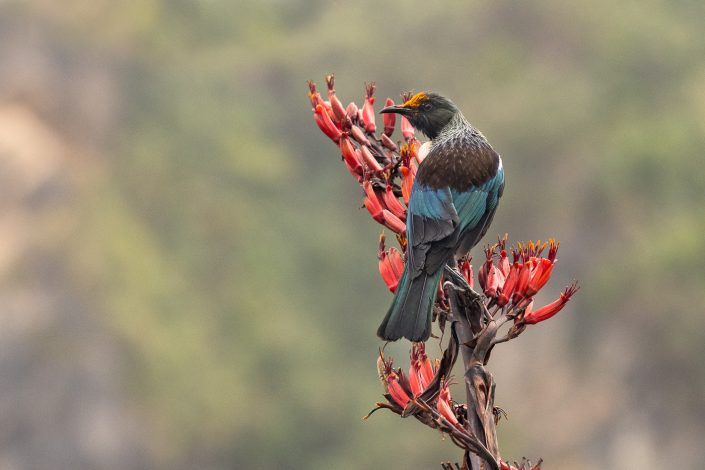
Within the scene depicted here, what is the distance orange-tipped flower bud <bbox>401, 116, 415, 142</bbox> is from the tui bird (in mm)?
23

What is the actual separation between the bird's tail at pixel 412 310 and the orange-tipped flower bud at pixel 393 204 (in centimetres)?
23

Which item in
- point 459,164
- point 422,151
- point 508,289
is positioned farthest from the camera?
point 422,151

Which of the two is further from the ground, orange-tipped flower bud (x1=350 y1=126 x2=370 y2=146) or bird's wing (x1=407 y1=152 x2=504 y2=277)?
orange-tipped flower bud (x1=350 y1=126 x2=370 y2=146)

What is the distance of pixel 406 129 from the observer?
140 inches

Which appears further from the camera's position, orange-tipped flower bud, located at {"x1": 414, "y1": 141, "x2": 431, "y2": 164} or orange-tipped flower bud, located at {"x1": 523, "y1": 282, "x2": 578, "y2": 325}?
orange-tipped flower bud, located at {"x1": 414, "y1": 141, "x2": 431, "y2": 164}

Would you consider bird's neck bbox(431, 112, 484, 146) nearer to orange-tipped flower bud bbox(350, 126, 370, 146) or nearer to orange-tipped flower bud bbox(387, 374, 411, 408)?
orange-tipped flower bud bbox(350, 126, 370, 146)

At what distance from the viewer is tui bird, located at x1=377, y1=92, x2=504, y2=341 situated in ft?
9.16

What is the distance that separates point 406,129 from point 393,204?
0.54 metres

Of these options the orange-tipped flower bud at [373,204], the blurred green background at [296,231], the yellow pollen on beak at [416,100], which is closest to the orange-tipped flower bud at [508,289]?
the orange-tipped flower bud at [373,204]

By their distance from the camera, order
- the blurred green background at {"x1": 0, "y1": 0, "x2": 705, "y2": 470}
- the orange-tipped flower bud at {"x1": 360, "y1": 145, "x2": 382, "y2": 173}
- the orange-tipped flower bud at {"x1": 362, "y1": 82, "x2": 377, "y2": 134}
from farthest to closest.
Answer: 1. the blurred green background at {"x1": 0, "y1": 0, "x2": 705, "y2": 470}
2. the orange-tipped flower bud at {"x1": 362, "y1": 82, "x2": 377, "y2": 134}
3. the orange-tipped flower bud at {"x1": 360, "y1": 145, "x2": 382, "y2": 173}

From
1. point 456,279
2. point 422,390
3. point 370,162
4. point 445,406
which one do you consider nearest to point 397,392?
point 422,390

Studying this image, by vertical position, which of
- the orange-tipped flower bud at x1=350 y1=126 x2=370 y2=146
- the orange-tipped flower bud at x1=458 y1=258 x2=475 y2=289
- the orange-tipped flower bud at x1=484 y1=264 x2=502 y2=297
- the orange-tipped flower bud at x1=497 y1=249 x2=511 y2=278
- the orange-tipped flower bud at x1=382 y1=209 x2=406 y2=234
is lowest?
the orange-tipped flower bud at x1=484 y1=264 x2=502 y2=297

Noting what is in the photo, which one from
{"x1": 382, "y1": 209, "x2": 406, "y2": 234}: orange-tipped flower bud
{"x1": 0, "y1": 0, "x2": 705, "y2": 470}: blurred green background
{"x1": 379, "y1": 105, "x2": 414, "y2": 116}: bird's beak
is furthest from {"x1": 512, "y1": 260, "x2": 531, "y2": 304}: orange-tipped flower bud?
{"x1": 0, "y1": 0, "x2": 705, "y2": 470}: blurred green background

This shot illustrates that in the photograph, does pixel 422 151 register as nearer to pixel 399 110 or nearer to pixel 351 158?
pixel 399 110
